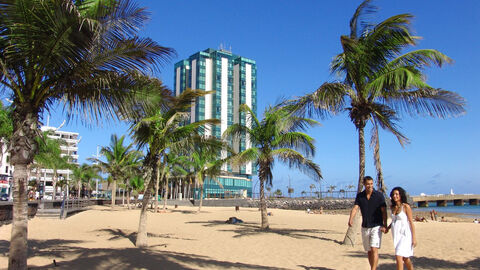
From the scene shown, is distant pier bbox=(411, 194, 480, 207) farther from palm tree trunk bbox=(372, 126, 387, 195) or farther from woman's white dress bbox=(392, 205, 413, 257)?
woman's white dress bbox=(392, 205, 413, 257)

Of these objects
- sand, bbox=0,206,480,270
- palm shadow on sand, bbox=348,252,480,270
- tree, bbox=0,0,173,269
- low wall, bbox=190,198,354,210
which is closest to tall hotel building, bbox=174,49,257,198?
low wall, bbox=190,198,354,210

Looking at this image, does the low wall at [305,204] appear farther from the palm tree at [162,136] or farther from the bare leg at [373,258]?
the bare leg at [373,258]

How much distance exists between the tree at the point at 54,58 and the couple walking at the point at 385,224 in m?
4.36

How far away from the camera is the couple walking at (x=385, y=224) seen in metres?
5.52

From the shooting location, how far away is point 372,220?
581cm

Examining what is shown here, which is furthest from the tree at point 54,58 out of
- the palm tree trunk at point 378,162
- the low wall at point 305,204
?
the low wall at point 305,204

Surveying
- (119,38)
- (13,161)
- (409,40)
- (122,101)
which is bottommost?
(13,161)

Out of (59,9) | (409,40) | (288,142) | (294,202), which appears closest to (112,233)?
(288,142)

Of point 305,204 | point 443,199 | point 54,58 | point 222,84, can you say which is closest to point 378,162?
point 54,58

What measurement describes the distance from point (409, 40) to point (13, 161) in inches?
391

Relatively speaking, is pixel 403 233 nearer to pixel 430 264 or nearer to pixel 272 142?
pixel 430 264

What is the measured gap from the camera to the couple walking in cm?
552

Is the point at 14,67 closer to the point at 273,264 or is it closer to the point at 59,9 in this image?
the point at 59,9

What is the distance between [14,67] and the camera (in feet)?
19.9
